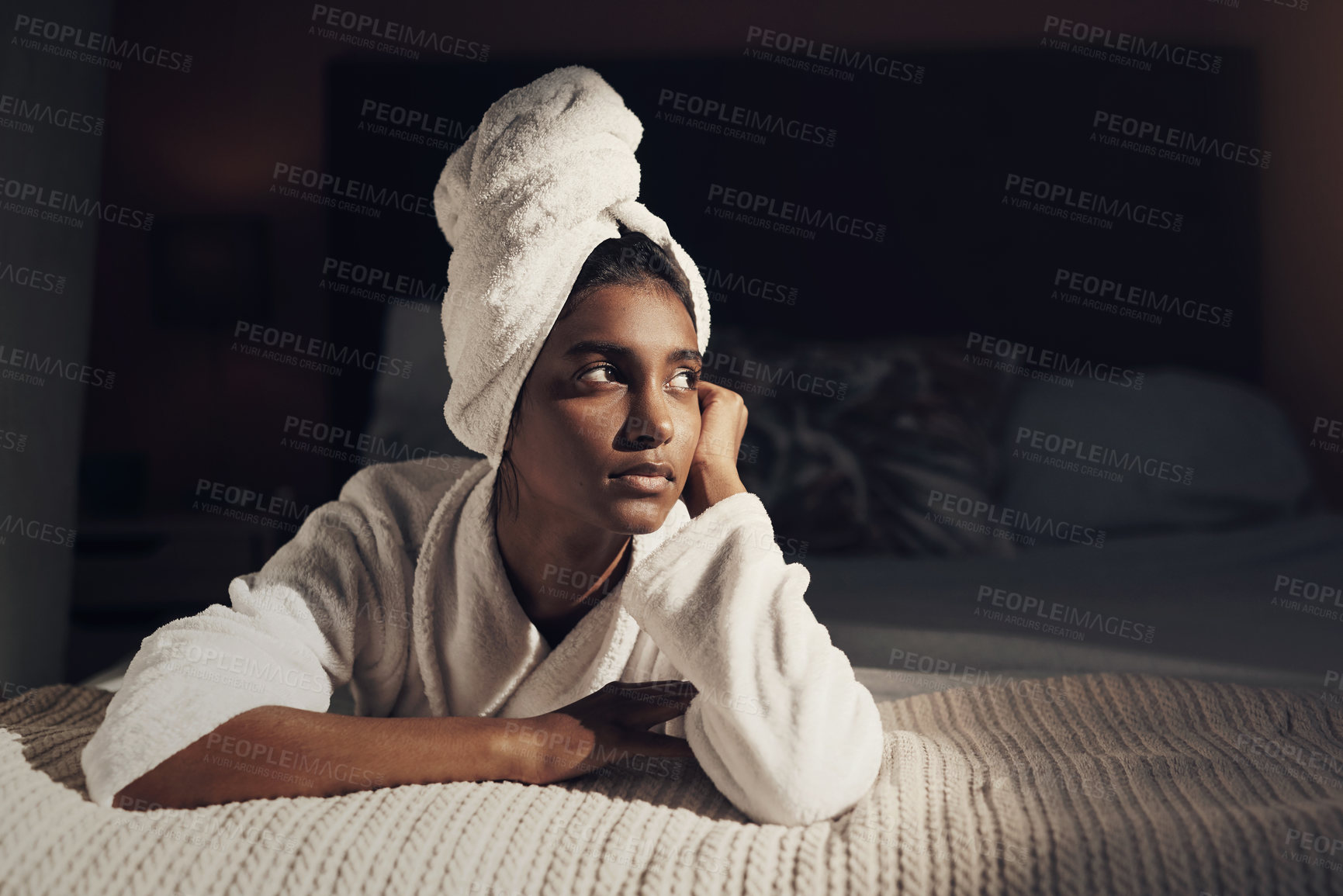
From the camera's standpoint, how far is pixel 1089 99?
2551mm

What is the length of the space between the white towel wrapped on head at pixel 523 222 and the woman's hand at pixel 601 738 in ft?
1.03

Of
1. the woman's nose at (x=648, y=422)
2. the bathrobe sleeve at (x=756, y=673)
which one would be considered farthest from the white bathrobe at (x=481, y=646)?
the woman's nose at (x=648, y=422)

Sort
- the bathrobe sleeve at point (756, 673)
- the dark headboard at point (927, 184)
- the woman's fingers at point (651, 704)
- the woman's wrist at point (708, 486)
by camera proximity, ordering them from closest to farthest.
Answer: the bathrobe sleeve at point (756, 673)
the woman's fingers at point (651, 704)
the woman's wrist at point (708, 486)
the dark headboard at point (927, 184)

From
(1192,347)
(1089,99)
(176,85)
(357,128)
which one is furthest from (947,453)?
(176,85)

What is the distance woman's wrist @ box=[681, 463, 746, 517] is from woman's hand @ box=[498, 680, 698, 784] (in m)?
0.22

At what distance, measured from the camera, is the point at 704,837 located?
74 centimetres

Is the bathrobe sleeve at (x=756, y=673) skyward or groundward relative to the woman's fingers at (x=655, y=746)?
skyward

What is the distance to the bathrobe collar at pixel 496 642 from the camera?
1.03 metres

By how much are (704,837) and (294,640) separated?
0.47 metres

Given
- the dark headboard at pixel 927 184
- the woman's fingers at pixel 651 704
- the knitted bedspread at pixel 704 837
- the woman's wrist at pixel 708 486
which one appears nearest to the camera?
the knitted bedspread at pixel 704 837

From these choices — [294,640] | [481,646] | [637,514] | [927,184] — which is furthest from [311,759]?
[927,184]

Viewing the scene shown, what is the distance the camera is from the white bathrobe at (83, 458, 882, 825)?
78cm

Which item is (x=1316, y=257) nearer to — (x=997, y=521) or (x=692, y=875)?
(x=997, y=521)

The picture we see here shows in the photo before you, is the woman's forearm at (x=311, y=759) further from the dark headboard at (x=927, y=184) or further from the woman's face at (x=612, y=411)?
the dark headboard at (x=927, y=184)
